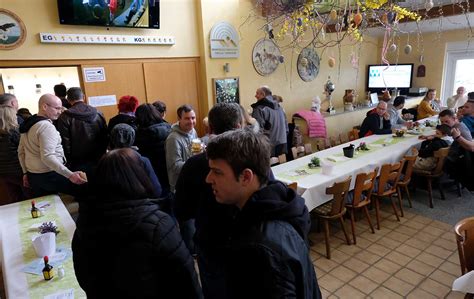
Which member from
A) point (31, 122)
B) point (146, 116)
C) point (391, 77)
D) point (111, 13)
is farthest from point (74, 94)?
point (391, 77)

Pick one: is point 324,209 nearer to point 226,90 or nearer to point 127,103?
point 127,103

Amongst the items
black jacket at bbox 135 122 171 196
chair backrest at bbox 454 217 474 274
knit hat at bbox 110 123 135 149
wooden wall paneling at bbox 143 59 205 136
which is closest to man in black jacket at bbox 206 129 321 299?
chair backrest at bbox 454 217 474 274

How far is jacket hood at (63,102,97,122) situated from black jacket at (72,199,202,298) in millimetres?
1991

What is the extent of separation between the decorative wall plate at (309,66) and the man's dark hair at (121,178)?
19.6ft

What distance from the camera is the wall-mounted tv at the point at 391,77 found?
7926 mm

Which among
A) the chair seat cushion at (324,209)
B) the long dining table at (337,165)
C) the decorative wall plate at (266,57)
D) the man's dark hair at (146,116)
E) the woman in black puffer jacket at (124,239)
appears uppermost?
the decorative wall plate at (266,57)

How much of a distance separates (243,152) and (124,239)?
1.75ft

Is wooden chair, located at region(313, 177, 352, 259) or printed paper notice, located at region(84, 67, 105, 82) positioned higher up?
printed paper notice, located at region(84, 67, 105, 82)

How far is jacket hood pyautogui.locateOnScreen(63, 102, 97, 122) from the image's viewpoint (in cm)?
283

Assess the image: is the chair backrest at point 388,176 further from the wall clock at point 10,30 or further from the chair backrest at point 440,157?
the wall clock at point 10,30

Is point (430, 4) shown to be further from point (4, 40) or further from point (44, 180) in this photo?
point (4, 40)

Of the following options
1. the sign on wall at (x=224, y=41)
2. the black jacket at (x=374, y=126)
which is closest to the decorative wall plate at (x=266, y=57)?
the sign on wall at (x=224, y=41)

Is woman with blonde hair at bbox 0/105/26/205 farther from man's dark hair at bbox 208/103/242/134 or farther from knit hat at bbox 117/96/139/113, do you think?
man's dark hair at bbox 208/103/242/134

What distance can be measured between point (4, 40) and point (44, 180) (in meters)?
2.05
